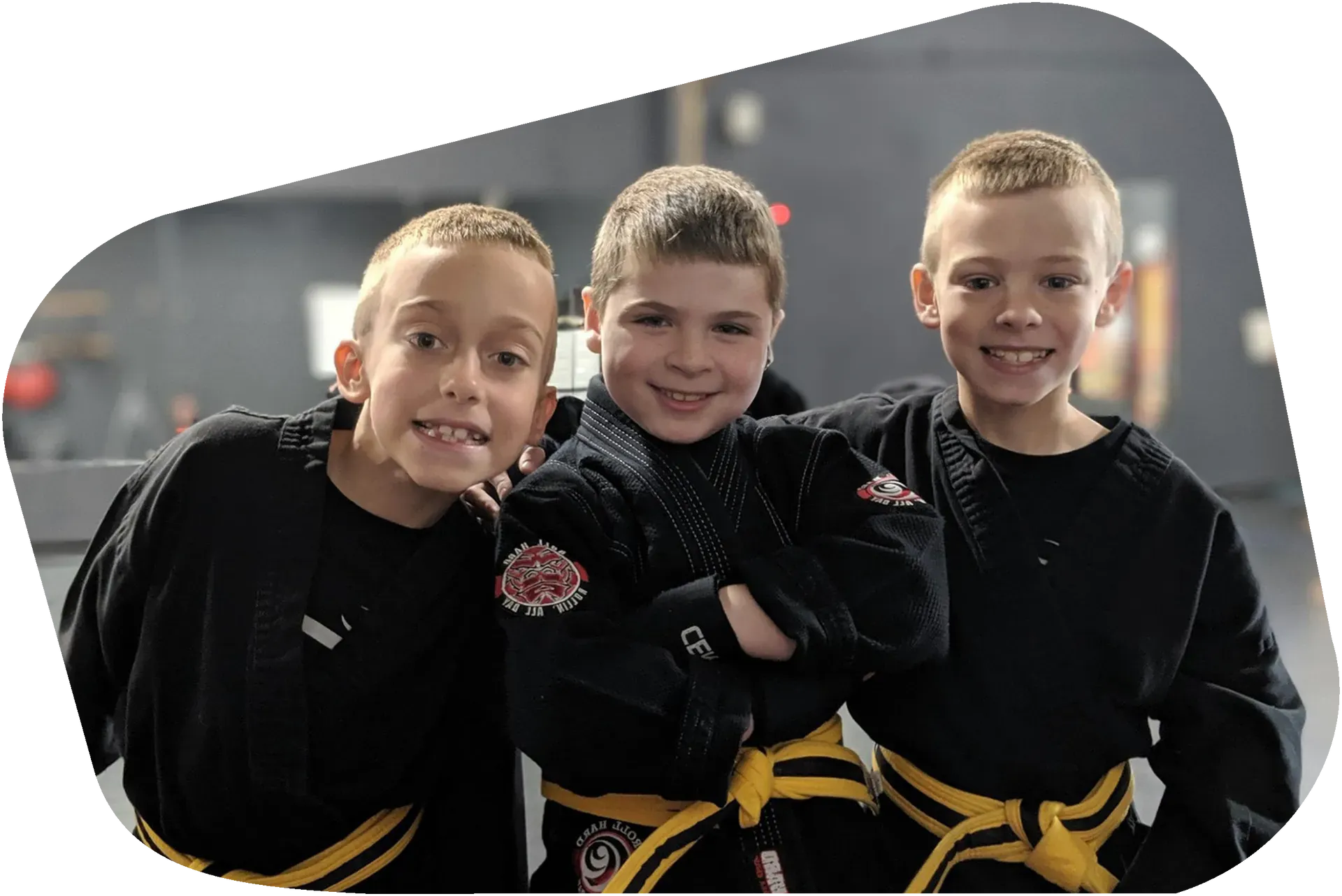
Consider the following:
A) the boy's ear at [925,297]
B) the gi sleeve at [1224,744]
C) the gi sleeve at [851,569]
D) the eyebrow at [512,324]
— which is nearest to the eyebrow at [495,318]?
the eyebrow at [512,324]

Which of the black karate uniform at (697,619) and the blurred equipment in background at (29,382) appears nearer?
the black karate uniform at (697,619)

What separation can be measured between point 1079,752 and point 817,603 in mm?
257

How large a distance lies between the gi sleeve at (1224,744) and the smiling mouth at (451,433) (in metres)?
0.55

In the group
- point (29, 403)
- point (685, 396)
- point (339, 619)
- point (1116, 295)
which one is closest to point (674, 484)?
Result: point (685, 396)

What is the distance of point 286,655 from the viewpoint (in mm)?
787

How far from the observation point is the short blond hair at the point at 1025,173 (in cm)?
79

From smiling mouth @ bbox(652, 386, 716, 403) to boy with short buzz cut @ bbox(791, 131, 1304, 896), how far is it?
193mm

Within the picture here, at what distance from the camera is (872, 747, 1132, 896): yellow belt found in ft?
2.59

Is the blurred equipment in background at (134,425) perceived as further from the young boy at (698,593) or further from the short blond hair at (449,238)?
the young boy at (698,593)

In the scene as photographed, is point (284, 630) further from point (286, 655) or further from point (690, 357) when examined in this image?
point (690, 357)

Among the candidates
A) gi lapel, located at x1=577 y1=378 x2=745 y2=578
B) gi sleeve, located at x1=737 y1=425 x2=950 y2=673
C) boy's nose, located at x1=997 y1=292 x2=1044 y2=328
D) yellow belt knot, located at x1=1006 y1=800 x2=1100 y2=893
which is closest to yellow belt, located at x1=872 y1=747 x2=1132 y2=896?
yellow belt knot, located at x1=1006 y1=800 x2=1100 y2=893

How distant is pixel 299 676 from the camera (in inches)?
31.1

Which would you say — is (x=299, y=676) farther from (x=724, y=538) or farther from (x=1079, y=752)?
(x=1079, y=752)

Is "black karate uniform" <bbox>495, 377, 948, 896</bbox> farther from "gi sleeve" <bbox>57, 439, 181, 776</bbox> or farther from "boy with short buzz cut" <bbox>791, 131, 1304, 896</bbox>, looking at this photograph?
"gi sleeve" <bbox>57, 439, 181, 776</bbox>
